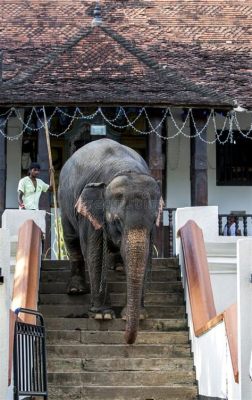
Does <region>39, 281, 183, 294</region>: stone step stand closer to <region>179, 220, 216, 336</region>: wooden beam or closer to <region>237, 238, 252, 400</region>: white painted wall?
<region>179, 220, 216, 336</region>: wooden beam

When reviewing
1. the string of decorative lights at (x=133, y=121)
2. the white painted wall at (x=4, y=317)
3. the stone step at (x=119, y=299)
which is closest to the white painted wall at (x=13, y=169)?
the string of decorative lights at (x=133, y=121)

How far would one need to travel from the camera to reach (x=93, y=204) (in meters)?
12.3

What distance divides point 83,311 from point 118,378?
1453 millimetres

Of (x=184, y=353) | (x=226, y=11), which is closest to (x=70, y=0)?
(x=226, y=11)

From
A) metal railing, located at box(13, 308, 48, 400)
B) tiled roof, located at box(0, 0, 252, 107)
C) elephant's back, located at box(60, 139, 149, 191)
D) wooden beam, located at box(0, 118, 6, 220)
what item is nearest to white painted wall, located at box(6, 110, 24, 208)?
wooden beam, located at box(0, 118, 6, 220)

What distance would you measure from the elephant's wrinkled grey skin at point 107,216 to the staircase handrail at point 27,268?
537 millimetres

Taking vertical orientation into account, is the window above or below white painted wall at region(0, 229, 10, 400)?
above

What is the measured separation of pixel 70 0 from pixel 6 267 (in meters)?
16.3

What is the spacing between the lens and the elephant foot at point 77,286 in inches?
518

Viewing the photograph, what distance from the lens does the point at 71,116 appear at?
20.0 meters

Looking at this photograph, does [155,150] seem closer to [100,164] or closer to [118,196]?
[100,164]

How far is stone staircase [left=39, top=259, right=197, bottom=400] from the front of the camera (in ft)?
37.2

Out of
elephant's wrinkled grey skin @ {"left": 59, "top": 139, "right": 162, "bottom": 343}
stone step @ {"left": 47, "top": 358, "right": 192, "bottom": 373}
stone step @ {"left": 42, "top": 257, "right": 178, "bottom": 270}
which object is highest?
elephant's wrinkled grey skin @ {"left": 59, "top": 139, "right": 162, "bottom": 343}

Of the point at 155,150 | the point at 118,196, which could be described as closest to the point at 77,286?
the point at 118,196
